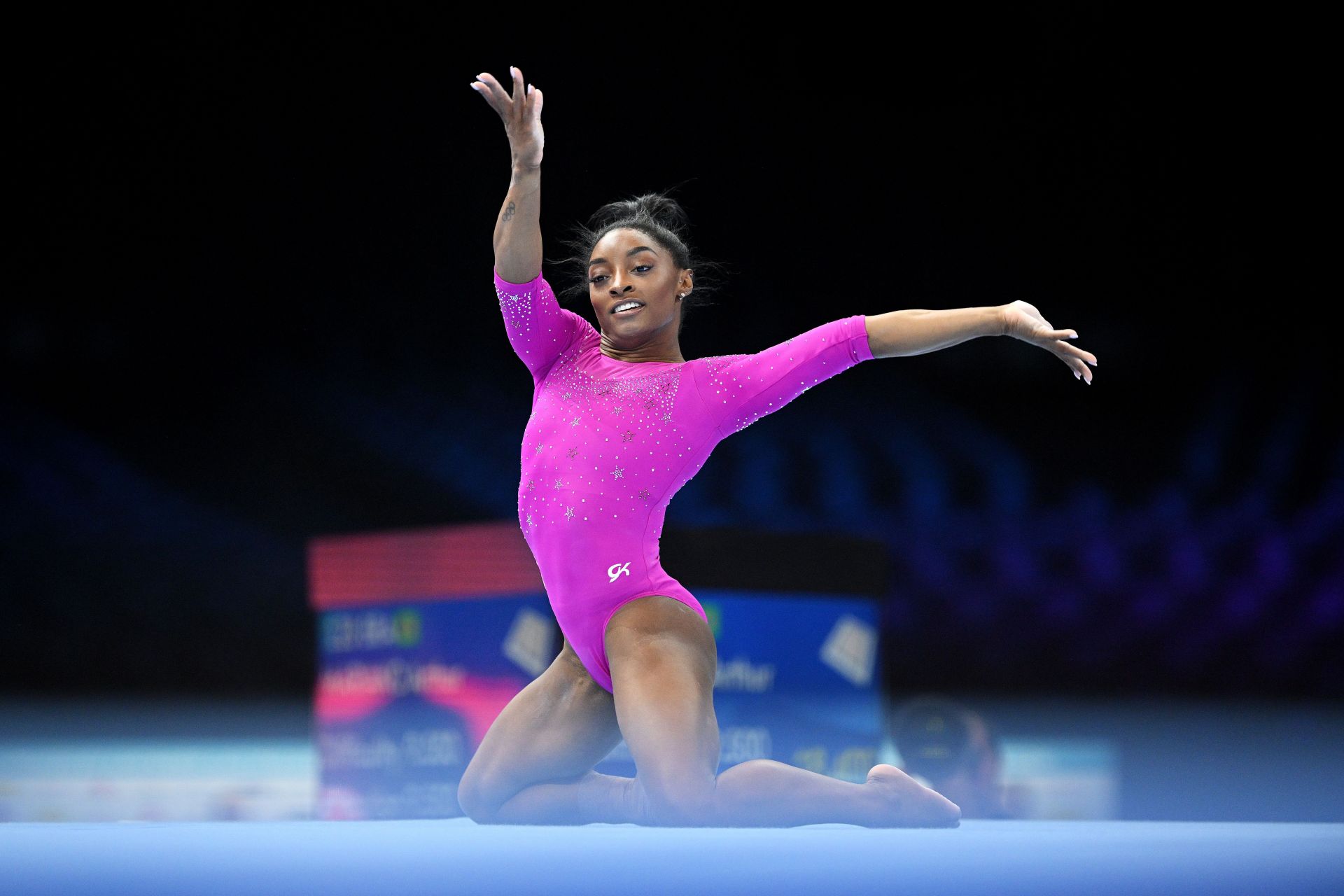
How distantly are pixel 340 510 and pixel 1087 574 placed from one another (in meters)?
3.67

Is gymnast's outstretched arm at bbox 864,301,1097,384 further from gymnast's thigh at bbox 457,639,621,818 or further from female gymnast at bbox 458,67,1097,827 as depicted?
gymnast's thigh at bbox 457,639,621,818

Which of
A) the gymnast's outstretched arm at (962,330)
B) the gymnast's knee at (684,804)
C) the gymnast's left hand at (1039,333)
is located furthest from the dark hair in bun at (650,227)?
the gymnast's knee at (684,804)

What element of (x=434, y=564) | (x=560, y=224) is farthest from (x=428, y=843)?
(x=560, y=224)

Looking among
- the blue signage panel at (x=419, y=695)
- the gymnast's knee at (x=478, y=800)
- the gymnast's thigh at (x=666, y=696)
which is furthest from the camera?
the blue signage panel at (x=419, y=695)

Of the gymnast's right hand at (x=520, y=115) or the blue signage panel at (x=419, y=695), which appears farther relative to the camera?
the blue signage panel at (x=419, y=695)

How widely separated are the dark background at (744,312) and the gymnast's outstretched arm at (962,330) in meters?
3.59

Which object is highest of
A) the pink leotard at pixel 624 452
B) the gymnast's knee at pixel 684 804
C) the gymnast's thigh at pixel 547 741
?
the pink leotard at pixel 624 452

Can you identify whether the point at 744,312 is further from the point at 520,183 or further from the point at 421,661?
the point at 520,183

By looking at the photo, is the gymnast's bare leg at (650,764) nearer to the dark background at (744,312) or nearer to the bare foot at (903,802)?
the bare foot at (903,802)

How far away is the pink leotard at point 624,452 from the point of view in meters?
1.91

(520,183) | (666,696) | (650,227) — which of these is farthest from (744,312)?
(666,696)

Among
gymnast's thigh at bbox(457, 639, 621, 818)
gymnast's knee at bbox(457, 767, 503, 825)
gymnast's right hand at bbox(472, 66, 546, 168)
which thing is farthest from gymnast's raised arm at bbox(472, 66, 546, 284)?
gymnast's knee at bbox(457, 767, 503, 825)

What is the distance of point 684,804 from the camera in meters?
→ 1.75

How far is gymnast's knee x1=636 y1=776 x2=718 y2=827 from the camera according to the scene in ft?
5.74
